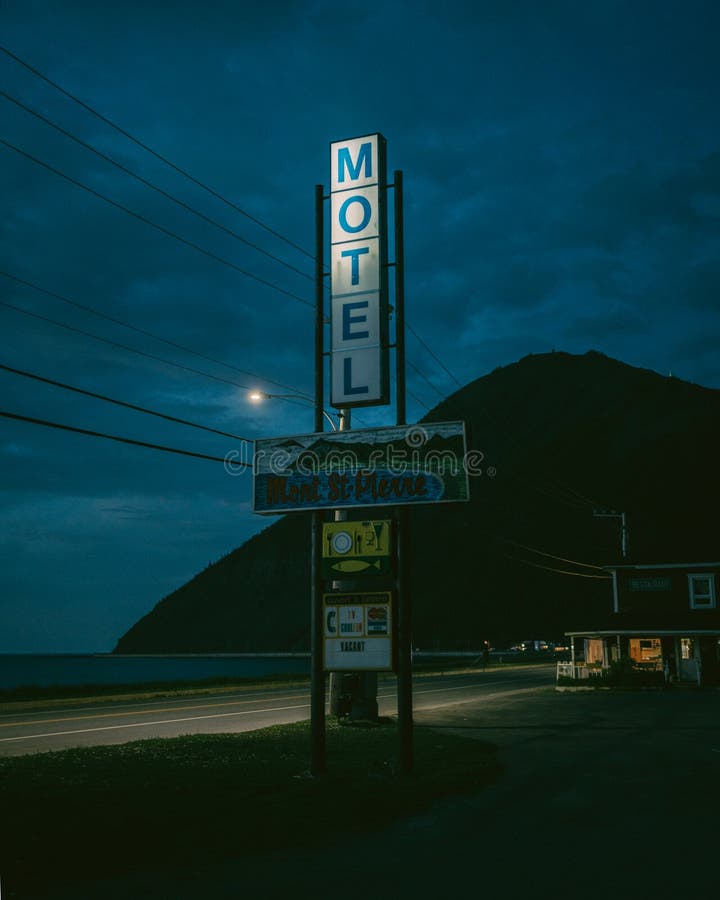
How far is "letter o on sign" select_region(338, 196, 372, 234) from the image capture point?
16391 mm

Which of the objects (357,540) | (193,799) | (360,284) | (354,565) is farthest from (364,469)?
(193,799)

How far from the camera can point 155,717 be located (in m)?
25.9

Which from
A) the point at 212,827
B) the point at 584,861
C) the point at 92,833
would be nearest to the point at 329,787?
the point at 212,827

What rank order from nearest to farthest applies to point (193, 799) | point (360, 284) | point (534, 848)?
1. point (534, 848)
2. point (193, 799)
3. point (360, 284)

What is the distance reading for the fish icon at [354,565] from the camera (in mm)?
14688

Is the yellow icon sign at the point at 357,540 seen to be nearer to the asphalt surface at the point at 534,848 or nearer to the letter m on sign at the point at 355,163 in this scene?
the asphalt surface at the point at 534,848

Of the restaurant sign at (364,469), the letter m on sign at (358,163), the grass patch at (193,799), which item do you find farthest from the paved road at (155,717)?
the letter m on sign at (358,163)

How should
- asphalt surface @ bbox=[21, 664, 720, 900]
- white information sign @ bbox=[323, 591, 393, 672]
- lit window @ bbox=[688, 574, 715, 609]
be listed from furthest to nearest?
lit window @ bbox=[688, 574, 715, 609]
white information sign @ bbox=[323, 591, 393, 672]
asphalt surface @ bbox=[21, 664, 720, 900]

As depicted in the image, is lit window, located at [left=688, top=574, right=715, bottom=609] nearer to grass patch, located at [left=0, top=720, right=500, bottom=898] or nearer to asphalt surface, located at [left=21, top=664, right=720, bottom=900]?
asphalt surface, located at [left=21, top=664, right=720, bottom=900]

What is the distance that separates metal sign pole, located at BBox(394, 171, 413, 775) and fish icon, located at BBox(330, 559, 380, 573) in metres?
0.42

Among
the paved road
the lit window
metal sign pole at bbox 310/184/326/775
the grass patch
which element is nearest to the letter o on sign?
metal sign pole at bbox 310/184/326/775

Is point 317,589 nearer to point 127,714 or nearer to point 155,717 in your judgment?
point 155,717

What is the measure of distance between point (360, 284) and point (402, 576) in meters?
5.37

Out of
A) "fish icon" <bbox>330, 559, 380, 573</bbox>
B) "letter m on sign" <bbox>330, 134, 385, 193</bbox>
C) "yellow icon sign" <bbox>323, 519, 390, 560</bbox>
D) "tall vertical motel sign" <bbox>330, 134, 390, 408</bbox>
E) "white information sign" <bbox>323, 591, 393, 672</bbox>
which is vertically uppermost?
"letter m on sign" <bbox>330, 134, 385, 193</bbox>
